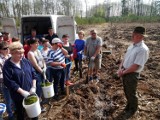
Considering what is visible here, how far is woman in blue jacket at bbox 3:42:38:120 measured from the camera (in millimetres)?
2994

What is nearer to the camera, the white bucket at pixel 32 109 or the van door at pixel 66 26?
the white bucket at pixel 32 109

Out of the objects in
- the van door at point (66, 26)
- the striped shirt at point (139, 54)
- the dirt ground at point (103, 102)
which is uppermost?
the van door at point (66, 26)

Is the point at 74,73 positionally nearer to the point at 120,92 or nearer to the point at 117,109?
the point at 120,92

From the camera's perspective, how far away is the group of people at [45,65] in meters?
3.04

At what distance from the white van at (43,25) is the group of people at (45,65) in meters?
1.21

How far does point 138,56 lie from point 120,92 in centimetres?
218

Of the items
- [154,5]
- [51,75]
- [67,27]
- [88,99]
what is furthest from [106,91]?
[154,5]

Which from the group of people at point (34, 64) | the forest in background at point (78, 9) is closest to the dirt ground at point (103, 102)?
the group of people at point (34, 64)

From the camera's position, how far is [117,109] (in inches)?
181

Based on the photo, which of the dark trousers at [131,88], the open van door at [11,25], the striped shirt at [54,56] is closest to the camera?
the dark trousers at [131,88]

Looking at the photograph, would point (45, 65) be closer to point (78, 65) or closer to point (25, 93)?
point (25, 93)

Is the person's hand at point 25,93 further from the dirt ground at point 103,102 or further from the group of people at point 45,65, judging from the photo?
the dirt ground at point 103,102

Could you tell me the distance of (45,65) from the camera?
478 cm

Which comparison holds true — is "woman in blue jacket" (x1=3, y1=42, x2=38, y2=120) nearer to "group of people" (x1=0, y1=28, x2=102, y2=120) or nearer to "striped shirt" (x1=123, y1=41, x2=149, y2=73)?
"group of people" (x1=0, y1=28, x2=102, y2=120)
